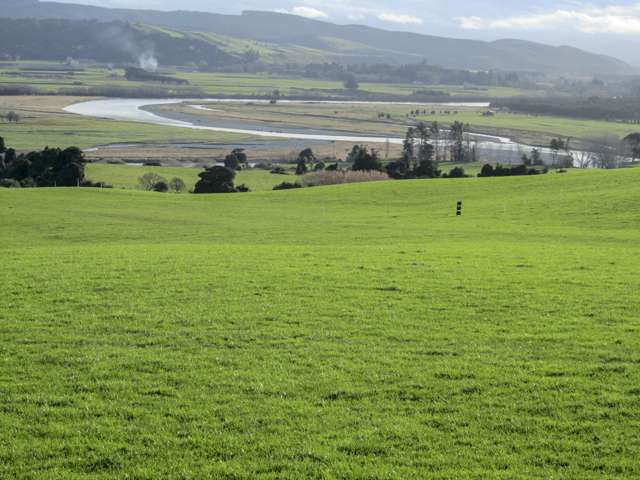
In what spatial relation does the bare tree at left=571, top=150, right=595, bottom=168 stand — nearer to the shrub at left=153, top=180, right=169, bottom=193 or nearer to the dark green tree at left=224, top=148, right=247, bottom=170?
the dark green tree at left=224, top=148, right=247, bottom=170

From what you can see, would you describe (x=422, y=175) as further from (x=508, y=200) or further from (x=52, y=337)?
(x=52, y=337)

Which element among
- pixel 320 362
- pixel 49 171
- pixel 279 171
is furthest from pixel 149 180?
pixel 320 362

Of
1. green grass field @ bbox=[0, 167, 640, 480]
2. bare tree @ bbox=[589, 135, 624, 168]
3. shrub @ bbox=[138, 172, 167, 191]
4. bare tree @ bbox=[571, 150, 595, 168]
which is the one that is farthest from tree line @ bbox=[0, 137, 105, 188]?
bare tree @ bbox=[571, 150, 595, 168]

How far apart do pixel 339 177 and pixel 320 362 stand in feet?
212

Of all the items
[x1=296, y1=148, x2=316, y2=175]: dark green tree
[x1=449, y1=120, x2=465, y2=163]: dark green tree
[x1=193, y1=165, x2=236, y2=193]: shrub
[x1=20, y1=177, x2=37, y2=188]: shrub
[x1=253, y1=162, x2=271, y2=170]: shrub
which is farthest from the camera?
[x1=449, y1=120, x2=465, y2=163]: dark green tree

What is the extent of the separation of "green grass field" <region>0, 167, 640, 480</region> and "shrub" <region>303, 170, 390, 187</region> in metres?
48.5

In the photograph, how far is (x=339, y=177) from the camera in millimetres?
77062

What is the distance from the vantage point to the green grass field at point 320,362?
9.74 meters

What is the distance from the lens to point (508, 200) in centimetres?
4528

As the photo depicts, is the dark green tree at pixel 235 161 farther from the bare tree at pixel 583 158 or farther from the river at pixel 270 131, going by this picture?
the bare tree at pixel 583 158

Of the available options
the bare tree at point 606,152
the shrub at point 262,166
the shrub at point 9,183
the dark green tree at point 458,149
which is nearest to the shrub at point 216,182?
the shrub at point 9,183

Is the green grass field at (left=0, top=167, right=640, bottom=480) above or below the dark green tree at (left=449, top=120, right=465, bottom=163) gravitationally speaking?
below

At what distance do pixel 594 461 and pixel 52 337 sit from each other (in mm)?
9286

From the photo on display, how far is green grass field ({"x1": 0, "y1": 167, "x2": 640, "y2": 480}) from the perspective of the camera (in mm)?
9742
